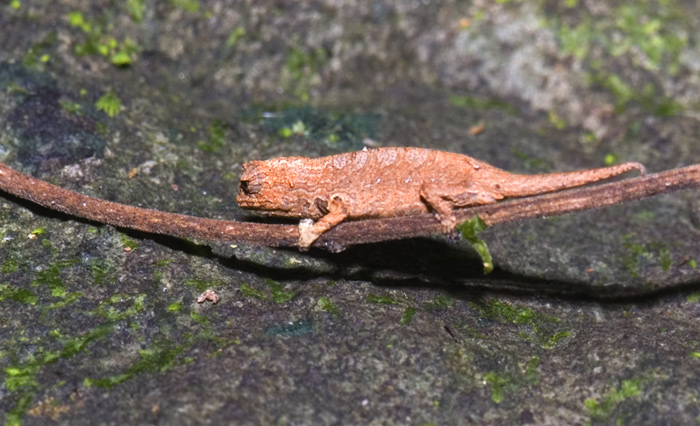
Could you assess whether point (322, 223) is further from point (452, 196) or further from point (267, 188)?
point (452, 196)

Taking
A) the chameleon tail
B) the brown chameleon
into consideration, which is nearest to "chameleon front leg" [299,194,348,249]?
the brown chameleon

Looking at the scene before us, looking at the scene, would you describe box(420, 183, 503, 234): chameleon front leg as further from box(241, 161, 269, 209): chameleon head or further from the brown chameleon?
box(241, 161, 269, 209): chameleon head

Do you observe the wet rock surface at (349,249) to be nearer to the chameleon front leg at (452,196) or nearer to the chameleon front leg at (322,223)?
the chameleon front leg at (322,223)

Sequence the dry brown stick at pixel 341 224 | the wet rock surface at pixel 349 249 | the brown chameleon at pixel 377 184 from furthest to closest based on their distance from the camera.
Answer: the brown chameleon at pixel 377 184 < the dry brown stick at pixel 341 224 < the wet rock surface at pixel 349 249

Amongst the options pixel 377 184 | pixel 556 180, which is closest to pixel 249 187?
pixel 377 184

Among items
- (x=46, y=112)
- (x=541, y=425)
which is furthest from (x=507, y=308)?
(x=46, y=112)

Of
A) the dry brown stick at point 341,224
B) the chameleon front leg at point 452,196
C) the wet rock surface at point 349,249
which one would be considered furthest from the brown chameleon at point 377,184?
the wet rock surface at point 349,249
